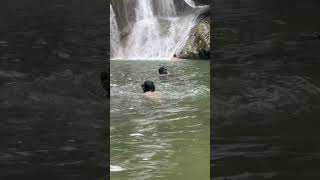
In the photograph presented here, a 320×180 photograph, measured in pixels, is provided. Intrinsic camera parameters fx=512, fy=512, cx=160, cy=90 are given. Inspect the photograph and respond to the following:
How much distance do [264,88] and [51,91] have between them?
130cm

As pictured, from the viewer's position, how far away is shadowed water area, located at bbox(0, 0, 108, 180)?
2865 millimetres

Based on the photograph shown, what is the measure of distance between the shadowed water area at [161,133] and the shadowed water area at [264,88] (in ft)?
4.19

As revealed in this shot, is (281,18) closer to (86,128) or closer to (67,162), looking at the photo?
(86,128)

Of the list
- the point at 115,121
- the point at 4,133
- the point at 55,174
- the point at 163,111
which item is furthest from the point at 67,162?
the point at 163,111

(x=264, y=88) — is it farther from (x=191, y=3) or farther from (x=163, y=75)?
(x=191, y=3)

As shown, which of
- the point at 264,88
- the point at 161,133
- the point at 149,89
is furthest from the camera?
the point at 149,89

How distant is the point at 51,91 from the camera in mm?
3016

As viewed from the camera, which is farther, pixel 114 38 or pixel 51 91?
pixel 114 38

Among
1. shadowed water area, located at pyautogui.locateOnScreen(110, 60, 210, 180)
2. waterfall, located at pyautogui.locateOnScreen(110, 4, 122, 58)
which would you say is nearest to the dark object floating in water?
shadowed water area, located at pyautogui.locateOnScreen(110, 60, 210, 180)

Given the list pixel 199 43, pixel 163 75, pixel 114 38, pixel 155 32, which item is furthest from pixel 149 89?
pixel 155 32

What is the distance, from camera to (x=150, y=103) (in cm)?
866

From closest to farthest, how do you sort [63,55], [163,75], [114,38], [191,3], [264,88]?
[63,55] → [264,88] → [163,75] → [114,38] → [191,3]

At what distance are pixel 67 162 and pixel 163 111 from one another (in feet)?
16.7

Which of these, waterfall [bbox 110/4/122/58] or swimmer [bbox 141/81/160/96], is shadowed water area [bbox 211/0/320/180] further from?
waterfall [bbox 110/4/122/58]
